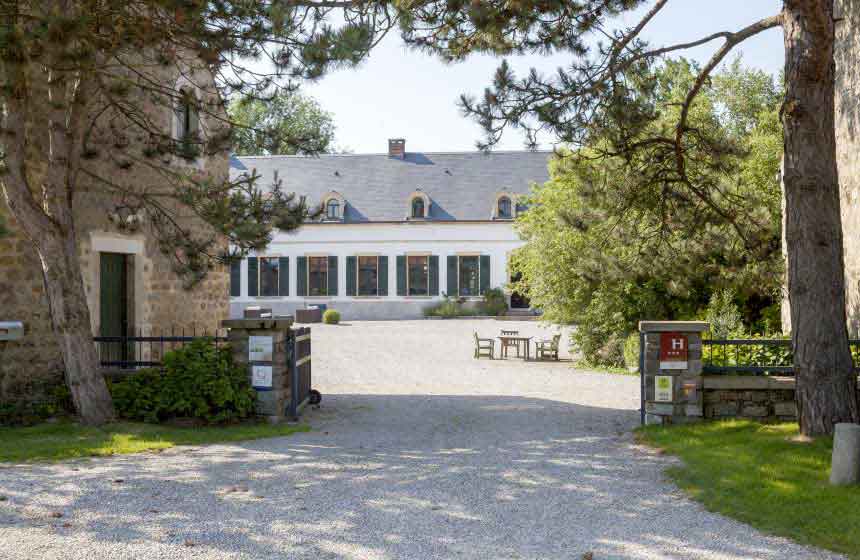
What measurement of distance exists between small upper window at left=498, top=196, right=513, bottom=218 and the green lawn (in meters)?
29.7

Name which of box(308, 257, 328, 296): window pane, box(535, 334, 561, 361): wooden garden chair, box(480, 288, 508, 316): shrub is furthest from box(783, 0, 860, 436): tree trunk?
box(308, 257, 328, 296): window pane

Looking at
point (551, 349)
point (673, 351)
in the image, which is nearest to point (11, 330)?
point (673, 351)

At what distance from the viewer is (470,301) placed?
122 feet

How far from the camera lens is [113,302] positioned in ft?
40.4

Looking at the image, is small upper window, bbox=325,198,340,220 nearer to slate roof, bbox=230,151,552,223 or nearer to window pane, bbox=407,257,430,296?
slate roof, bbox=230,151,552,223

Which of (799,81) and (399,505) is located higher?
(799,81)

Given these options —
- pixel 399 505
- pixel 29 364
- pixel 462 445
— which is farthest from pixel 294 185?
pixel 399 505

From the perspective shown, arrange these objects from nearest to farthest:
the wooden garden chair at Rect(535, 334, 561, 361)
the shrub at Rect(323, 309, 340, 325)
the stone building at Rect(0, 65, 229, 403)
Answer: the stone building at Rect(0, 65, 229, 403) < the wooden garden chair at Rect(535, 334, 561, 361) < the shrub at Rect(323, 309, 340, 325)

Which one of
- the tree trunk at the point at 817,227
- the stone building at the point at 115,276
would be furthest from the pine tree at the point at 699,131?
the stone building at the point at 115,276

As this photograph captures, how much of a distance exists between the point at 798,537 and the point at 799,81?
4263mm

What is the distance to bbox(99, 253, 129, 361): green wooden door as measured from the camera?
12.0m

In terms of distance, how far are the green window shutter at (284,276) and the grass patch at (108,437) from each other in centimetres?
2873

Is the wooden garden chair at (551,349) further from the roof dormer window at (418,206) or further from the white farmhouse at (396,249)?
the roof dormer window at (418,206)

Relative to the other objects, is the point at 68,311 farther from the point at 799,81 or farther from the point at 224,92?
the point at 799,81
